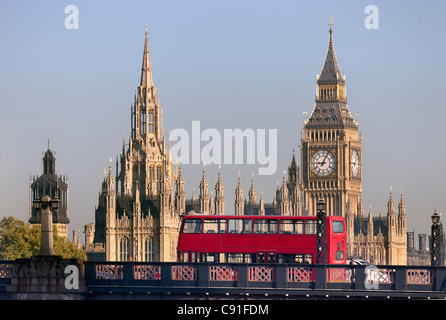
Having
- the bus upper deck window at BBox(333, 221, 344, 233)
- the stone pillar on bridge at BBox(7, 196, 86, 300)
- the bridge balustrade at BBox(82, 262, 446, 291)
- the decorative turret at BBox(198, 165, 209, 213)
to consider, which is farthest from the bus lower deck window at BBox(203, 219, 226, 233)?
the decorative turret at BBox(198, 165, 209, 213)

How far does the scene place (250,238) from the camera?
89.1 meters

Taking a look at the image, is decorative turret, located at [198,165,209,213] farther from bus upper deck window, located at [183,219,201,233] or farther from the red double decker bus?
the red double decker bus

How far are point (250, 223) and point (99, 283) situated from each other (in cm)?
2091

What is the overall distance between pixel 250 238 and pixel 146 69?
359 ft

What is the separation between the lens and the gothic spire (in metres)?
196

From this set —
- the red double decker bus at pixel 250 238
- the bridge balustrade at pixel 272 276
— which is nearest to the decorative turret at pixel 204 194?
the red double decker bus at pixel 250 238

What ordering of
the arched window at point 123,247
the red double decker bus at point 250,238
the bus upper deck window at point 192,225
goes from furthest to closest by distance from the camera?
the arched window at point 123,247, the bus upper deck window at point 192,225, the red double decker bus at point 250,238

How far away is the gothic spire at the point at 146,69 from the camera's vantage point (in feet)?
642

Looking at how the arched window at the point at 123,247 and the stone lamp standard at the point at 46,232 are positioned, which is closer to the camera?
the stone lamp standard at the point at 46,232

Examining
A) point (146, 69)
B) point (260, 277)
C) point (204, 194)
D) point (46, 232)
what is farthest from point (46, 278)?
point (146, 69)

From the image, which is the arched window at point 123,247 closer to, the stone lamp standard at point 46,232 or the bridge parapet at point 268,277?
the stone lamp standard at point 46,232

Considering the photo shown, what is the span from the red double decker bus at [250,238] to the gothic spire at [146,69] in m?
107

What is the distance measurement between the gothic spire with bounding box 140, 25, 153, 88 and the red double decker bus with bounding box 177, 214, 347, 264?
350 ft
